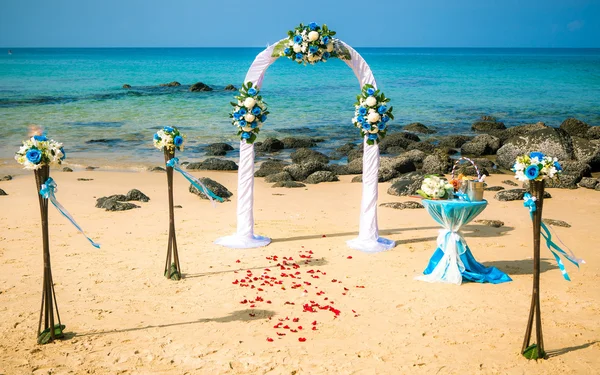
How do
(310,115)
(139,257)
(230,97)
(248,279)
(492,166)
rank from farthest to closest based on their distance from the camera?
(230,97)
(310,115)
(492,166)
(139,257)
(248,279)

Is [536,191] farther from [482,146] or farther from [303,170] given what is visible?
[482,146]

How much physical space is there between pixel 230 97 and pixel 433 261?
143 feet

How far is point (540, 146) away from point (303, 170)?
29.2 ft

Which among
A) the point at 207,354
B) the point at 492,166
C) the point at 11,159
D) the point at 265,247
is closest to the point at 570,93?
the point at 492,166

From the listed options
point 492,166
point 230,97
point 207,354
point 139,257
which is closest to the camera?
point 207,354

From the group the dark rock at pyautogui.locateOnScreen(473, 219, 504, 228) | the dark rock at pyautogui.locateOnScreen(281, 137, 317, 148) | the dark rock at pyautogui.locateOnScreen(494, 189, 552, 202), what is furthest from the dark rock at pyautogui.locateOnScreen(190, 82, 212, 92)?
the dark rock at pyautogui.locateOnScreen(473, 219, 504, 228)

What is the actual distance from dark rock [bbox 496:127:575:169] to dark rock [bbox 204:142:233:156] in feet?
34.7

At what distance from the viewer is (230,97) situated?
52812 mm

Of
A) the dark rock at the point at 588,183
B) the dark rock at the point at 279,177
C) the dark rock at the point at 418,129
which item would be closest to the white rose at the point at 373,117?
the dark rock at the point at 279,177

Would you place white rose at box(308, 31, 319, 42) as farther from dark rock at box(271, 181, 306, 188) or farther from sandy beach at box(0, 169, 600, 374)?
dark rock at box(271, 181, 306, 188)

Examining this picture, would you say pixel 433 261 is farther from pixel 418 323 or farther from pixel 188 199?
pixel 188 199

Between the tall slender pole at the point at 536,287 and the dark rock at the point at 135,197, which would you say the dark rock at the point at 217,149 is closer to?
the dark rock at the point at 135,197

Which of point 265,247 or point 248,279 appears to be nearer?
point 248,279

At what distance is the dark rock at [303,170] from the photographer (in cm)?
1989
